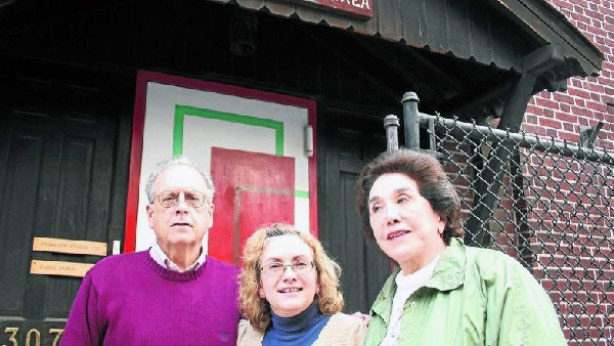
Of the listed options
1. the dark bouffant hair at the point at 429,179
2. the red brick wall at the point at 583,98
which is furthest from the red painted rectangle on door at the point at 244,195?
the red brick wall at the point at 583,98

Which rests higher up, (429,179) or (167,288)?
(429,179)

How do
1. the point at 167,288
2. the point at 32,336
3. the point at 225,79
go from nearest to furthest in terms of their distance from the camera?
the point at 167,288, the point at 32,336, the point at 225,79

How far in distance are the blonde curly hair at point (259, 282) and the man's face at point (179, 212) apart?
236 mm

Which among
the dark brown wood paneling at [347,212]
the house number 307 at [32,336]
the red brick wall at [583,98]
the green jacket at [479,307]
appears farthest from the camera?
the red brick wall at [583,98]

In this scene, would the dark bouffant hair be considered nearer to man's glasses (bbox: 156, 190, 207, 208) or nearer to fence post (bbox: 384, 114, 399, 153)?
fence post (bbox: 384, 114, 399, 153)

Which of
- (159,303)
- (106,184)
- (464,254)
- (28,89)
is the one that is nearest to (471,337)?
(464,254)

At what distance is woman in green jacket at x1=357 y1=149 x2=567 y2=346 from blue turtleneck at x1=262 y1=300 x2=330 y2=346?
0.31m

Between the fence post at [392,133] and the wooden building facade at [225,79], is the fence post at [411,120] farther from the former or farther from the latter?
the wooden building facade at [225,79]

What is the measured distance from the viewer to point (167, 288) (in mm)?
2275

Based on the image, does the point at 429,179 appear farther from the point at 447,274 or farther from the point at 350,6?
the point at 350,6

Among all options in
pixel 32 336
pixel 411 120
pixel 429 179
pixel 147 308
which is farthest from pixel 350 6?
pixel 32 336

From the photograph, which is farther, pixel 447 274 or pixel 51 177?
pixel 51 177

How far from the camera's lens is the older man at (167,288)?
215cm

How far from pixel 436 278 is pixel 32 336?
2.57 metres
